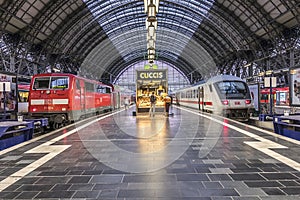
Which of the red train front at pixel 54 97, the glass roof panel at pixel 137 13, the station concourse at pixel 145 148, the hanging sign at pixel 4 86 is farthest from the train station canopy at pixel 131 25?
the hanging sign at pixel 4 86

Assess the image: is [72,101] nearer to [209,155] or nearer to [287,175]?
[209,155]

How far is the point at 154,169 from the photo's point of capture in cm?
546

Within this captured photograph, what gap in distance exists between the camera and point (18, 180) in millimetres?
4867

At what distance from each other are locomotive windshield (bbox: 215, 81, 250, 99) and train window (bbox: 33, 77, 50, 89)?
11.0 metres

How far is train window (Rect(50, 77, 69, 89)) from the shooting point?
46.8 feet

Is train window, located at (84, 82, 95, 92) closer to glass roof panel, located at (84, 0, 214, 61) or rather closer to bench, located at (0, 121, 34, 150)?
bench, located at (0, 121, 34, 150)

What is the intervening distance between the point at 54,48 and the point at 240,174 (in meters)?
37.1

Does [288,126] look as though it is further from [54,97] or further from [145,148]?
[54,97]

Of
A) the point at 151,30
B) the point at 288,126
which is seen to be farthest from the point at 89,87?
the point at 288,126

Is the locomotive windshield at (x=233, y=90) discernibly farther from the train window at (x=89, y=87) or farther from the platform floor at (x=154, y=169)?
the platform floor at (x=154, y=169)

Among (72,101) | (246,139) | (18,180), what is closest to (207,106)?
(72,101)

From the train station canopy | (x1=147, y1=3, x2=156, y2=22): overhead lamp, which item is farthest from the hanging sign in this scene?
the train station canopy

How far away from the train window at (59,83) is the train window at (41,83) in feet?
0.86

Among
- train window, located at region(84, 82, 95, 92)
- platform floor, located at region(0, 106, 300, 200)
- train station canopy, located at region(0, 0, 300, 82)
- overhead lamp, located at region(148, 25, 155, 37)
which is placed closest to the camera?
platform floor, located at region(0, 106, 300, 200)
